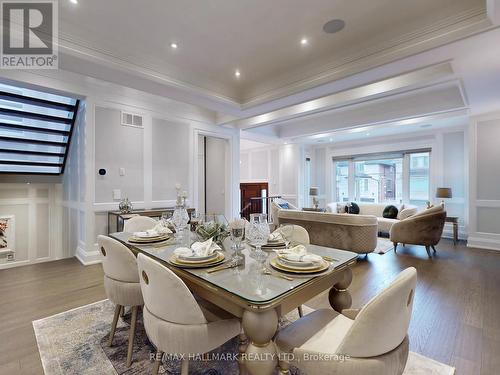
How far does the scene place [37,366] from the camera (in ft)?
5.57

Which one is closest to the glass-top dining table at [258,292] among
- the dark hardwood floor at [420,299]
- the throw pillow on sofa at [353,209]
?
the dark hardwood floor at [420,299]

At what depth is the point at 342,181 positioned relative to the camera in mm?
8211

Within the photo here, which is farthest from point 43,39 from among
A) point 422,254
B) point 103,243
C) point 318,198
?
point 318,198

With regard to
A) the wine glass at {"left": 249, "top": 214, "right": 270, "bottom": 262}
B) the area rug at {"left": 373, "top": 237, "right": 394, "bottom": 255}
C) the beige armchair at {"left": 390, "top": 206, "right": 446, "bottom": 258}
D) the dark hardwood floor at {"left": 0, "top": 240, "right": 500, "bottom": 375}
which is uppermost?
the wine glass at {"left": 249, "top": 214, "right": 270, "bottom": 262}

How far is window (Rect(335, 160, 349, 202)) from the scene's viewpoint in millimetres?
8094

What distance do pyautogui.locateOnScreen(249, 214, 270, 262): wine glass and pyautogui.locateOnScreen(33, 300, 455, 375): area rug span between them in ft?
2.70

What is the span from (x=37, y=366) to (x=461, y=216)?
7752 millimetres

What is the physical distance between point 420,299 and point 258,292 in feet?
8.56

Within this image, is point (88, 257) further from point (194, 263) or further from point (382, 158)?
point (382, 158)

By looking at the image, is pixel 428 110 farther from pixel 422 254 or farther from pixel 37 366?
pixel 37 366

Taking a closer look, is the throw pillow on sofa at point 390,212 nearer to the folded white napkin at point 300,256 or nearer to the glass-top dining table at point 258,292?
the glass-top dining table at point 258,292

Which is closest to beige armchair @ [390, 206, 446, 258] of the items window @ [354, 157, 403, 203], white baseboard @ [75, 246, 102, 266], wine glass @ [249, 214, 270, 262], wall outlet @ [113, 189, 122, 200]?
window @ [354, 157, 403, 203]

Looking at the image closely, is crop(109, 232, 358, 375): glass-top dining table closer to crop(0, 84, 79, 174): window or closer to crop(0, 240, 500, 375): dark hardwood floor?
crop(0, 240, 500, 375): dark hardwood floor

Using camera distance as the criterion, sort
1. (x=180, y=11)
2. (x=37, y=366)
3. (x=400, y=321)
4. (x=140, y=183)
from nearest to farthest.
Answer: (x=400, y=321) < (x=37, y=366) < (x=180, y=11) < (x=140, y=183)
